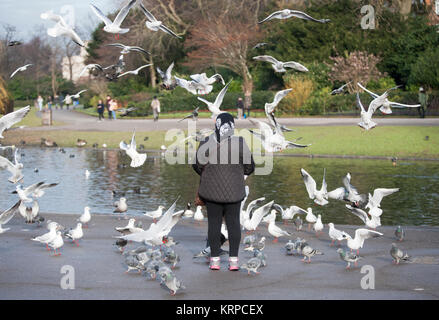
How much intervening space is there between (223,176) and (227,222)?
0.54 metres

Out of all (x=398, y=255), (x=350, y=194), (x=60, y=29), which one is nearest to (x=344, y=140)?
(x=350, y=194)

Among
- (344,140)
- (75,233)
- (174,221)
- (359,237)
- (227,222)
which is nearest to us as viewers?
(227,222)

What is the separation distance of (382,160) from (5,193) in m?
13.0

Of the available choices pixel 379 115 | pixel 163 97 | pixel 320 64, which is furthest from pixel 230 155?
pixel 163 97

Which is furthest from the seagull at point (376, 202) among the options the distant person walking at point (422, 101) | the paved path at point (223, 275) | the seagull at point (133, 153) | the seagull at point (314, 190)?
the distant person walking at point (422, 101)

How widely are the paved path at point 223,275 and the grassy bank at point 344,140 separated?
1461 centimetres

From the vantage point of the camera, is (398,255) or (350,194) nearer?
(398,255)

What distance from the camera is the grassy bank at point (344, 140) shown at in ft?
76.8

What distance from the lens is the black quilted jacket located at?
23.0ft

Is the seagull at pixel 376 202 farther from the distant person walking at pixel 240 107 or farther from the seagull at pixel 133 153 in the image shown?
the distant person walking at pixel 240 107

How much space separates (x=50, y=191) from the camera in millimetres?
15039

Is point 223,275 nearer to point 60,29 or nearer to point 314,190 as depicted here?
point 314,190

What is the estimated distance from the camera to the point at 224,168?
7.01 m

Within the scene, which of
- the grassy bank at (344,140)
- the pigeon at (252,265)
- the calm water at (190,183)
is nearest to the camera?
the pigeon at (252,265)
